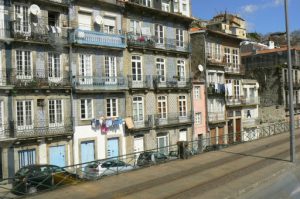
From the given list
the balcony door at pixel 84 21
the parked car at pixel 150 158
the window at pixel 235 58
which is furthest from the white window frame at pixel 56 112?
the window at pixel 235 58

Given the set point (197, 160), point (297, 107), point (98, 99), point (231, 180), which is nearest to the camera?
point (231, 180)

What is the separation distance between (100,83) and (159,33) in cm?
938

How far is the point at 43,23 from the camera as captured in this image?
31.2 m

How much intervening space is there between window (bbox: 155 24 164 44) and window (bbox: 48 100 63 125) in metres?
12.5

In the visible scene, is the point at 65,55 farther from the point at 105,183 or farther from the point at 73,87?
the point at 105,183

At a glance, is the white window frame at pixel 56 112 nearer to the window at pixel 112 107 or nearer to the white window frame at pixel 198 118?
the window at pixel 112 107

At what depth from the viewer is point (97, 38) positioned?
33.9m

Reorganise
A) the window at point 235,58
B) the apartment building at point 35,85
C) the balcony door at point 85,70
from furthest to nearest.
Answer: the window at point 235,58 < the balcony door at point 85,70 < the apartment building at point 35,85

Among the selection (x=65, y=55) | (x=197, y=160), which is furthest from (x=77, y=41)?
(x=197, y=160)

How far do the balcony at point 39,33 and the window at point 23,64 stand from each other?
102cm

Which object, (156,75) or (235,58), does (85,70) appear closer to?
(156,75)

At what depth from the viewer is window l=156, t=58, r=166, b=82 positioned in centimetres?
4056

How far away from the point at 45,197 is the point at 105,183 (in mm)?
3197

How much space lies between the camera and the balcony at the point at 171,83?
3994cm
